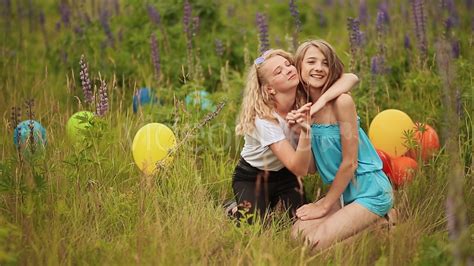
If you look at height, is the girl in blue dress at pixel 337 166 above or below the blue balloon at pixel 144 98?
below

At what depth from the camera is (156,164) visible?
12.0 ft

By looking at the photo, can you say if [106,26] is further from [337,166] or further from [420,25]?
[337,166]

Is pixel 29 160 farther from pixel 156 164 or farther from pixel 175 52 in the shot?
pixel 175 52

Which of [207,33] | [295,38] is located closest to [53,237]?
[295,38]

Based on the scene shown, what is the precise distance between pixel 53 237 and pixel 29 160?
0.53 meters

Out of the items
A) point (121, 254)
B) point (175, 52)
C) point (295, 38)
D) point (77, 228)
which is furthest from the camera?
point (175, 52)

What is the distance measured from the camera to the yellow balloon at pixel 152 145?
12.7ft

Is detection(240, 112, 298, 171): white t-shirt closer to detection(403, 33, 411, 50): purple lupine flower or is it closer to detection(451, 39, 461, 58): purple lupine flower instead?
detection(451, 39, 461, 58): purple lupine flower

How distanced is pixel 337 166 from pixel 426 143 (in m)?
0.86

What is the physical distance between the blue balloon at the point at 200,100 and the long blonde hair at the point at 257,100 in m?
0.74

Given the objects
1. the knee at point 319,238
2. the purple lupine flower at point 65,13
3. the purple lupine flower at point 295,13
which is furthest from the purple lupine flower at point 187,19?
the knee at point 319,238

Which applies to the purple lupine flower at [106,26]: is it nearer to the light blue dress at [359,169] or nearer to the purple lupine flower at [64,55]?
the purple lupine flower at [64,55]

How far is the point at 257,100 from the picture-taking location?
3576 millimetres

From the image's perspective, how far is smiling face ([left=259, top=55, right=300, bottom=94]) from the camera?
3502mm
